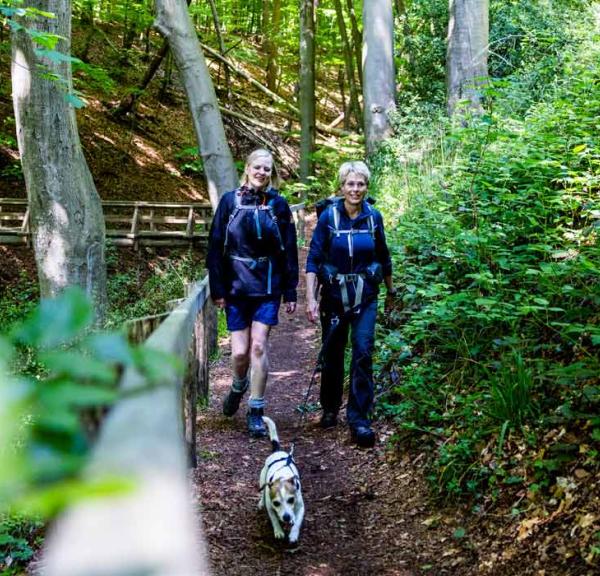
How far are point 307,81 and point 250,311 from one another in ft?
44.1

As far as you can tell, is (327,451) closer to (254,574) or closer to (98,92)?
(254,574)

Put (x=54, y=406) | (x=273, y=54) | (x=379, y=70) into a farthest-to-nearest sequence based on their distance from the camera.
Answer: (x=273, y=54)
(x=379, y=70)
(x=54, y=406)

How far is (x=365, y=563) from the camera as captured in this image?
3561 mm

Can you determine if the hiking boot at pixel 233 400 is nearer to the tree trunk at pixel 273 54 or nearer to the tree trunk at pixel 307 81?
the tree trunk at pixel 307 81

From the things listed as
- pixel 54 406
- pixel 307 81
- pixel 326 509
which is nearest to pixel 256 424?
pixel 326 509

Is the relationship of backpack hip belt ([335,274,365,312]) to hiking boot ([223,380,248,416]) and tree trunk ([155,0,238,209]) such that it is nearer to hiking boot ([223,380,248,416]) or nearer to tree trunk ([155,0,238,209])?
hiking boot ([223,380,248,416])

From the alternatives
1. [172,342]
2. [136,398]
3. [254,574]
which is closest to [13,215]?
[254,574]

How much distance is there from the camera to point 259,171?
16.3 ft

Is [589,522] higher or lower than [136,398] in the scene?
lower

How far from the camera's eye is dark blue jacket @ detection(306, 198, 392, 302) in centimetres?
504

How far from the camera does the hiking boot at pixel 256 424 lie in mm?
5215

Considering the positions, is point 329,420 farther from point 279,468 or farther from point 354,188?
point 354,188

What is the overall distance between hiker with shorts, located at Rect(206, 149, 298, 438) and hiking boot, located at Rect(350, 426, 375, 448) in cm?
75

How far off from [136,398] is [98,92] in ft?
80.4
